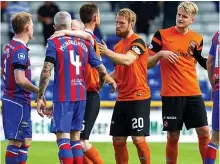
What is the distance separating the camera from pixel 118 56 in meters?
8.56

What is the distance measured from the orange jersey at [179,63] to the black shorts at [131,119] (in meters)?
0.40

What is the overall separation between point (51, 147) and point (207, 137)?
406 cm

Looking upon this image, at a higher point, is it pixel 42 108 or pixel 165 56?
pixel 165 56

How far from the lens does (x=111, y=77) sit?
9.09 meters

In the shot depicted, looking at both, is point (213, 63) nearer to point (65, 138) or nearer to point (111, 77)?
point (111, 77)

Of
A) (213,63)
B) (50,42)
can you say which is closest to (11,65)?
(50,42)

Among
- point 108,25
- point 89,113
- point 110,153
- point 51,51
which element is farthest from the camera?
point 108,25

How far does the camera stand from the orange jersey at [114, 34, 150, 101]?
8.95 meters

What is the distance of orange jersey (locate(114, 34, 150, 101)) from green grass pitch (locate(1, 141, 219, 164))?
1822 mm

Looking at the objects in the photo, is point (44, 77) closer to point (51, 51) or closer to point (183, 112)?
point (51, 51)

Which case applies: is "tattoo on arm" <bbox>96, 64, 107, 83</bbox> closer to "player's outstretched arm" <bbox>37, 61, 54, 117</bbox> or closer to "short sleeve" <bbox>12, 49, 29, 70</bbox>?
"player's outstretched arm" <bbox>37, 61, 54, 117</bbox>

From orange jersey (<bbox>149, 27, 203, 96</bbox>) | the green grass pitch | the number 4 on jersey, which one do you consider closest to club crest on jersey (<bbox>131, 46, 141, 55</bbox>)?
orange jersey (<bbox>149, 27, 203, 96</bbox>)

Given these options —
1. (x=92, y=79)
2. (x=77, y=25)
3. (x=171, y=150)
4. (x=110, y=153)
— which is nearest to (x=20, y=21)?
(x=77, y=25)

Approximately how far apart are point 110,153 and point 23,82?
12.3 ft
